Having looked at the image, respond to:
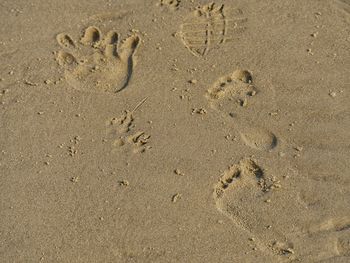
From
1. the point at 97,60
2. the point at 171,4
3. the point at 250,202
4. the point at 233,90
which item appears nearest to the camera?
the point at 250,202

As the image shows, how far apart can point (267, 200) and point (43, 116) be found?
1.56 metres

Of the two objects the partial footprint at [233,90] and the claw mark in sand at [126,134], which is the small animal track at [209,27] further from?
the claw mark in sand at [126,134]

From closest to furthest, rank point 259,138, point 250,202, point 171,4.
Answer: point 250,202 < point 259,138 < point 171,4

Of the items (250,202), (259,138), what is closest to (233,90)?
(259,138)

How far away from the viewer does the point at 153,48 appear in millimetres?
3488

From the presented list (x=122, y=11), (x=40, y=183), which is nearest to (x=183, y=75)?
(x=122, y=11)

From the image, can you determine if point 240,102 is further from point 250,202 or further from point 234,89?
point 250,202

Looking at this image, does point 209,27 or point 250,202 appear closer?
point 250,202

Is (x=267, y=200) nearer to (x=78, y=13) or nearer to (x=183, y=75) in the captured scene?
(x=183, y=75)

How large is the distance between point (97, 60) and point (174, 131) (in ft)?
2.45

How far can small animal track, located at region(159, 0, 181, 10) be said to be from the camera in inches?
142

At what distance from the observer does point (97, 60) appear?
3.47 metres

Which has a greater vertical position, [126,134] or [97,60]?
[97,60]

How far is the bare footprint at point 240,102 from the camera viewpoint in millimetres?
3242
